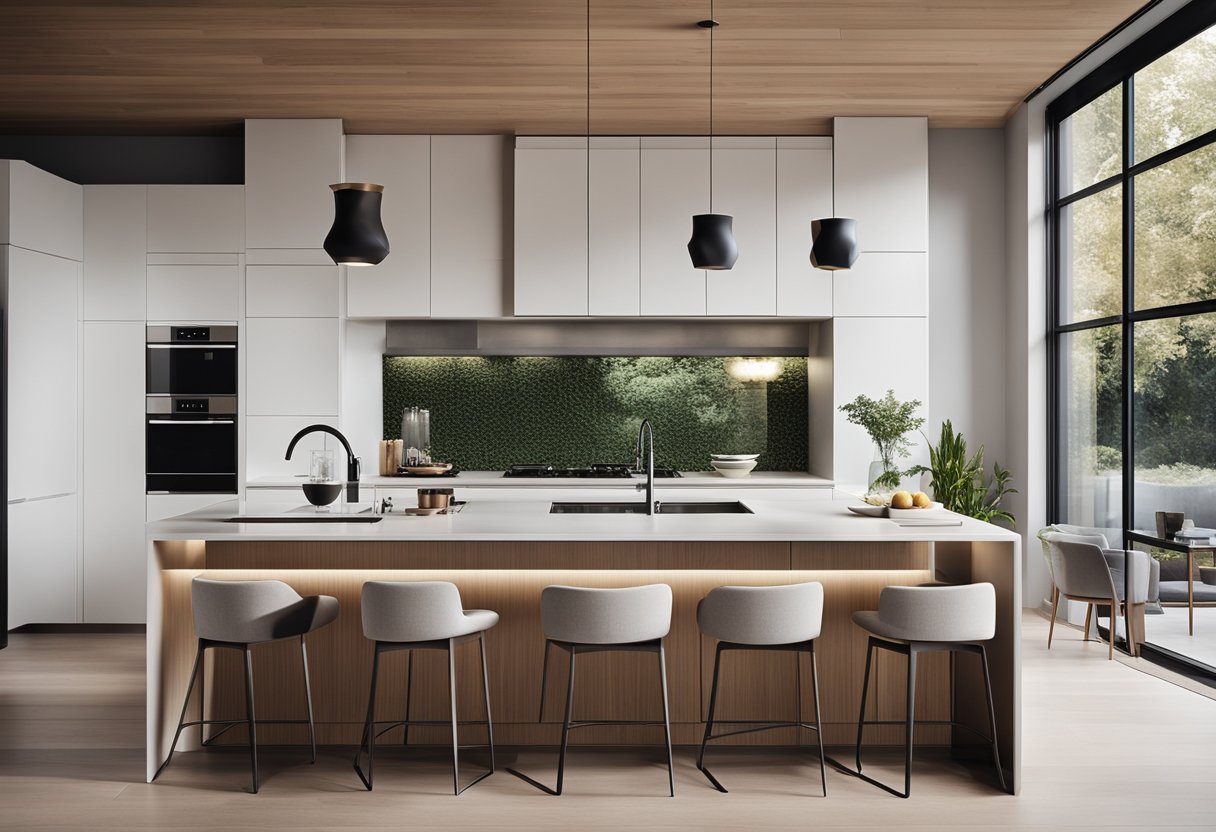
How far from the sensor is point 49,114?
557 cm

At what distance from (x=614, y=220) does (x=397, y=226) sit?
1.36m

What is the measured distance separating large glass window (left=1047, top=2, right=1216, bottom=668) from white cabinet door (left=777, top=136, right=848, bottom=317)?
1.42m

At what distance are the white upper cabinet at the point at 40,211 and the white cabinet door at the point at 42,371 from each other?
0.25ft

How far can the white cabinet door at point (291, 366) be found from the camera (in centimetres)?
556

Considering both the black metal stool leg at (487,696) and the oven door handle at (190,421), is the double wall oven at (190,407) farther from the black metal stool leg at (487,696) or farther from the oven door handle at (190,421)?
the black metal stool leg at (487,696)

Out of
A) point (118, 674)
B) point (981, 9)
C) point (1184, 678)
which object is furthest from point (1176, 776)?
point (118, 674)

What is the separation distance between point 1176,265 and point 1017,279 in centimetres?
138

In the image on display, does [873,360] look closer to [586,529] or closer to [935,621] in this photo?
[935,621]

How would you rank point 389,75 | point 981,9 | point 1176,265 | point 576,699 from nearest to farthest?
point 576,699
point 981,9
point 1176,265
point 389,75

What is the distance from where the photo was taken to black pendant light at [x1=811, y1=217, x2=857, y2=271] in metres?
3.64

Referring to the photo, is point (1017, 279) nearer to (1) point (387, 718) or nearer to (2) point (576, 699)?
(2) point (576, 699)

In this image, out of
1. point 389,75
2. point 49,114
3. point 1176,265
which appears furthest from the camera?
point 49,114

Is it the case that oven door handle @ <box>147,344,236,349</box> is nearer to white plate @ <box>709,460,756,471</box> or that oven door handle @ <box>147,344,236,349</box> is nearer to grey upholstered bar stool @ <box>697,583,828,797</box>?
white plate @ <box>709,460,756,471</box>

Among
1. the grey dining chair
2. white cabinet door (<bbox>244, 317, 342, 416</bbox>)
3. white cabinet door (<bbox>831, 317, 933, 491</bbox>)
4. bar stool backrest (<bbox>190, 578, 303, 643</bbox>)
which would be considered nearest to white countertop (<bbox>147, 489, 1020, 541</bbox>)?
bar stool backrest (<bbox>190, 578, 303, 643</bbox>)
